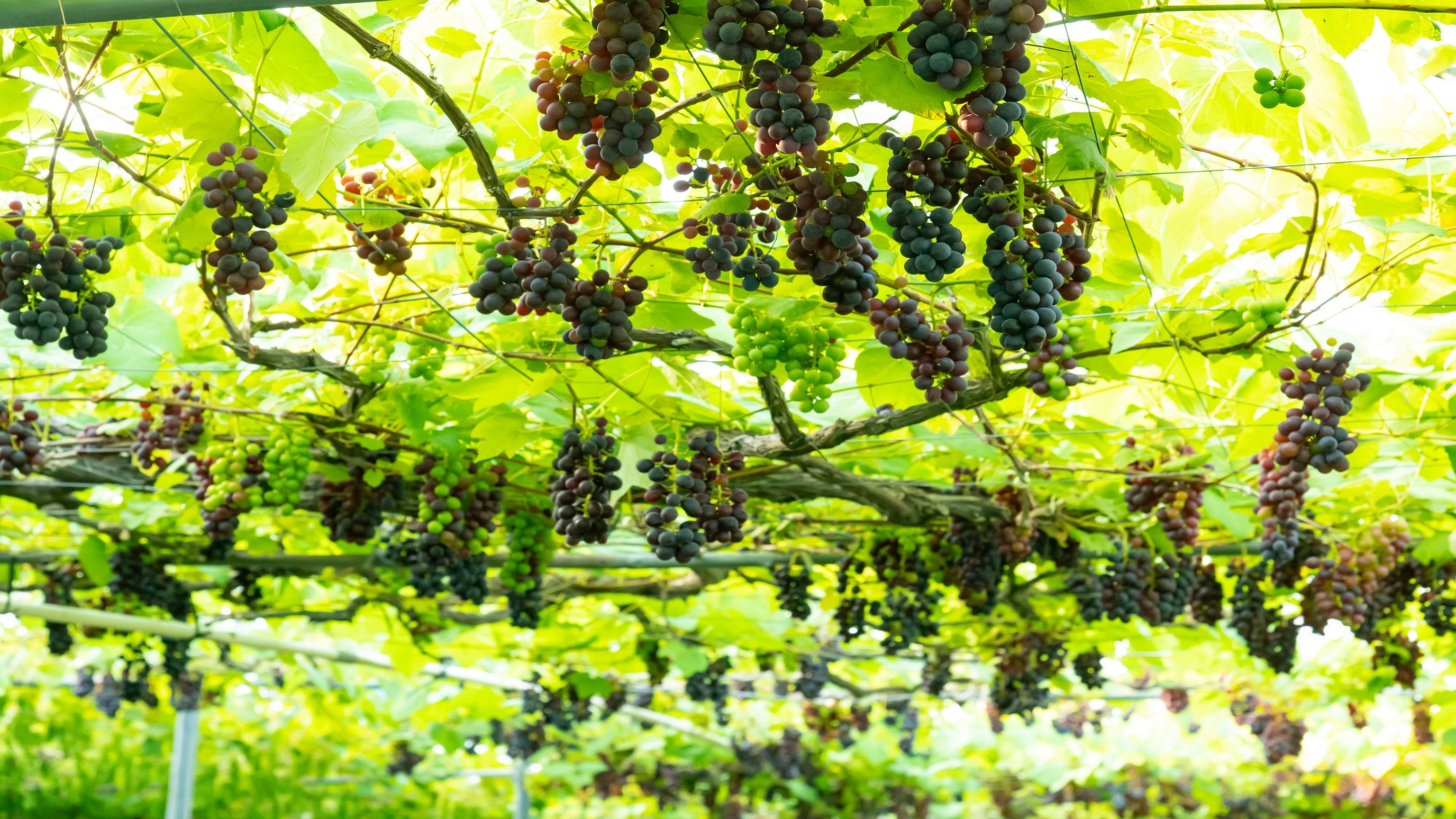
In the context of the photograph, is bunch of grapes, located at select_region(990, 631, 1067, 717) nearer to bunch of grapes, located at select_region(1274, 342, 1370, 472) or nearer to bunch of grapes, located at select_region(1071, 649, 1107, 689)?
bunch of grapes, located at select_region(1071, 649, 1107, 689)

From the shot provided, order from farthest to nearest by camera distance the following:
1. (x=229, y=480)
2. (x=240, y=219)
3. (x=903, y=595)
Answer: (x=903, y=595), (x=229, y=480), (x=240, y=219)

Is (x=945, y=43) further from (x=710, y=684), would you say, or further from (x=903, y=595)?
(x=710, y=684)

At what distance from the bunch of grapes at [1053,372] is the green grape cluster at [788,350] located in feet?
1.23

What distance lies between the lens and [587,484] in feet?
8.86

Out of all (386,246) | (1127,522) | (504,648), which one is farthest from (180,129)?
(504,648)

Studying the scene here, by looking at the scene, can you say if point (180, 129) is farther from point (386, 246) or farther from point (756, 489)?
point (756, 489)

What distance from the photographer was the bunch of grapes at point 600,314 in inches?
77.2

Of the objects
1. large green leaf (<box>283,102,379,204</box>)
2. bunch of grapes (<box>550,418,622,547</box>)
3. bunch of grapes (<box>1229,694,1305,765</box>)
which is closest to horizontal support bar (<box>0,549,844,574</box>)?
bunch of grapes (<box>550,418,622,547</box>)

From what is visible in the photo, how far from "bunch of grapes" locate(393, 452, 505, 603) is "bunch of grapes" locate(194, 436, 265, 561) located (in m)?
0.45

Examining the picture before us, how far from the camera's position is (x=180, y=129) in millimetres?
1938

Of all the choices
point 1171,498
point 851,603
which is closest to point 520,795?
point 851,603

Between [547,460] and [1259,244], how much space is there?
215 centimetres

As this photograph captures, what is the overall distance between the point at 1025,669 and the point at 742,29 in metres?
5.44

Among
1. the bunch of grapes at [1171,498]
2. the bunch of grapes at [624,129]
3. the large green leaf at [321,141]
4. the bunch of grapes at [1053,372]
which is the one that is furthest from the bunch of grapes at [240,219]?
the bunch of grapes at [1171,498]
